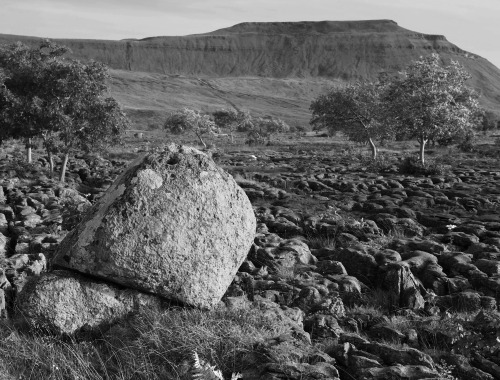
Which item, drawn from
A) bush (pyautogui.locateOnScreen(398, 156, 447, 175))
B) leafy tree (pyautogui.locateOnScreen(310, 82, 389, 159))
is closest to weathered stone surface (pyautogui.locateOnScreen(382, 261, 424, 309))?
bush (pyautogui.locateOnScreen(398, 156, 447, 175))

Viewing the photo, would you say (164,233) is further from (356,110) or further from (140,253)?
(356,110)

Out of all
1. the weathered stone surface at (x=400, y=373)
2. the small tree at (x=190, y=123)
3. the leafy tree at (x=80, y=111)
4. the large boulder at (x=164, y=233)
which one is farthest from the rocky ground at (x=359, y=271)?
the small tree at (x=190, y=123)

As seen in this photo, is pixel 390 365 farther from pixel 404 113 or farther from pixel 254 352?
pixel 404 113

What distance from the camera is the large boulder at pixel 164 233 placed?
23.8ft

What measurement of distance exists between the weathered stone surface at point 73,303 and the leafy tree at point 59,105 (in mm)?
20758

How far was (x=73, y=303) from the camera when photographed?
7305 millimetres

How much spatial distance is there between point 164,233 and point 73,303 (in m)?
1.36

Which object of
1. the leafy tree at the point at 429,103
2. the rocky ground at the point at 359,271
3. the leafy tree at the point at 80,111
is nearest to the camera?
the rocky ground at the point at 359,271

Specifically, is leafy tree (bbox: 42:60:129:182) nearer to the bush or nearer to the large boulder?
the bush

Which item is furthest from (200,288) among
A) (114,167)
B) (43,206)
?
(114,167)

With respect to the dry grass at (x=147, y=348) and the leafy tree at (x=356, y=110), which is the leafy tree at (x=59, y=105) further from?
the leafy tree at (x=356, y=110)

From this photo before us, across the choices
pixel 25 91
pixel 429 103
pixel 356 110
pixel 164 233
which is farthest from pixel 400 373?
pixel 356 110

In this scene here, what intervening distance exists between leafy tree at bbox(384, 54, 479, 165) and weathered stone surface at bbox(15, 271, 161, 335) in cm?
3170

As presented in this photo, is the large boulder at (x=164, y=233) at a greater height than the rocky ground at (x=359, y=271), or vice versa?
the large boulder at (x=164, y=233)
